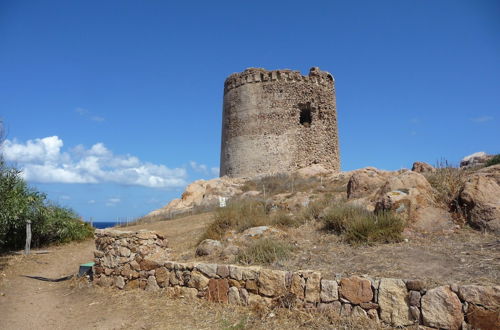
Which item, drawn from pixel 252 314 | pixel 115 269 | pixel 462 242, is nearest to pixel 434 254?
pixel 462 242

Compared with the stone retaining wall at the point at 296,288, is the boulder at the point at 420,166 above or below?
above

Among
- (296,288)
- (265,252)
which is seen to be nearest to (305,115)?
(265,252)

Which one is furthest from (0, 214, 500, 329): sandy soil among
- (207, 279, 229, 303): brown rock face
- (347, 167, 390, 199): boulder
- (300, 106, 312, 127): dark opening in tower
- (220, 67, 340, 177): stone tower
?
(300, 106, 312, 127): dark opening in tower

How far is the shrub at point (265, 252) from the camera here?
6480 millimetres

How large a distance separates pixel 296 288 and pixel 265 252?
1277 mm

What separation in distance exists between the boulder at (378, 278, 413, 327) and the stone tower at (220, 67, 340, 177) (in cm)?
1744

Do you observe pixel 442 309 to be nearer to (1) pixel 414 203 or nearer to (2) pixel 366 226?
(2) pixel 366 226

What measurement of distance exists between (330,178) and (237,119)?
7486mm

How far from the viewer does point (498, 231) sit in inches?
249

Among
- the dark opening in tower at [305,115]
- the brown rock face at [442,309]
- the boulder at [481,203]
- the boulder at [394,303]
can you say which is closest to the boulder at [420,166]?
the dark opening in tower at [305,115]

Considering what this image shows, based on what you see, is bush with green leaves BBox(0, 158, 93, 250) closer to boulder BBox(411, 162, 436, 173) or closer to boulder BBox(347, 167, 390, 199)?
boulder BBox(347, 167, 390, 199)

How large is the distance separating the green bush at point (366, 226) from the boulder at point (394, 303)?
72.7 inches

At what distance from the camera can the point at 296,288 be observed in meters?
5.44

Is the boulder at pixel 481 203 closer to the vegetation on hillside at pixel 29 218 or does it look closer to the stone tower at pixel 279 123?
the vegetation on hillside at pixel 29 218
